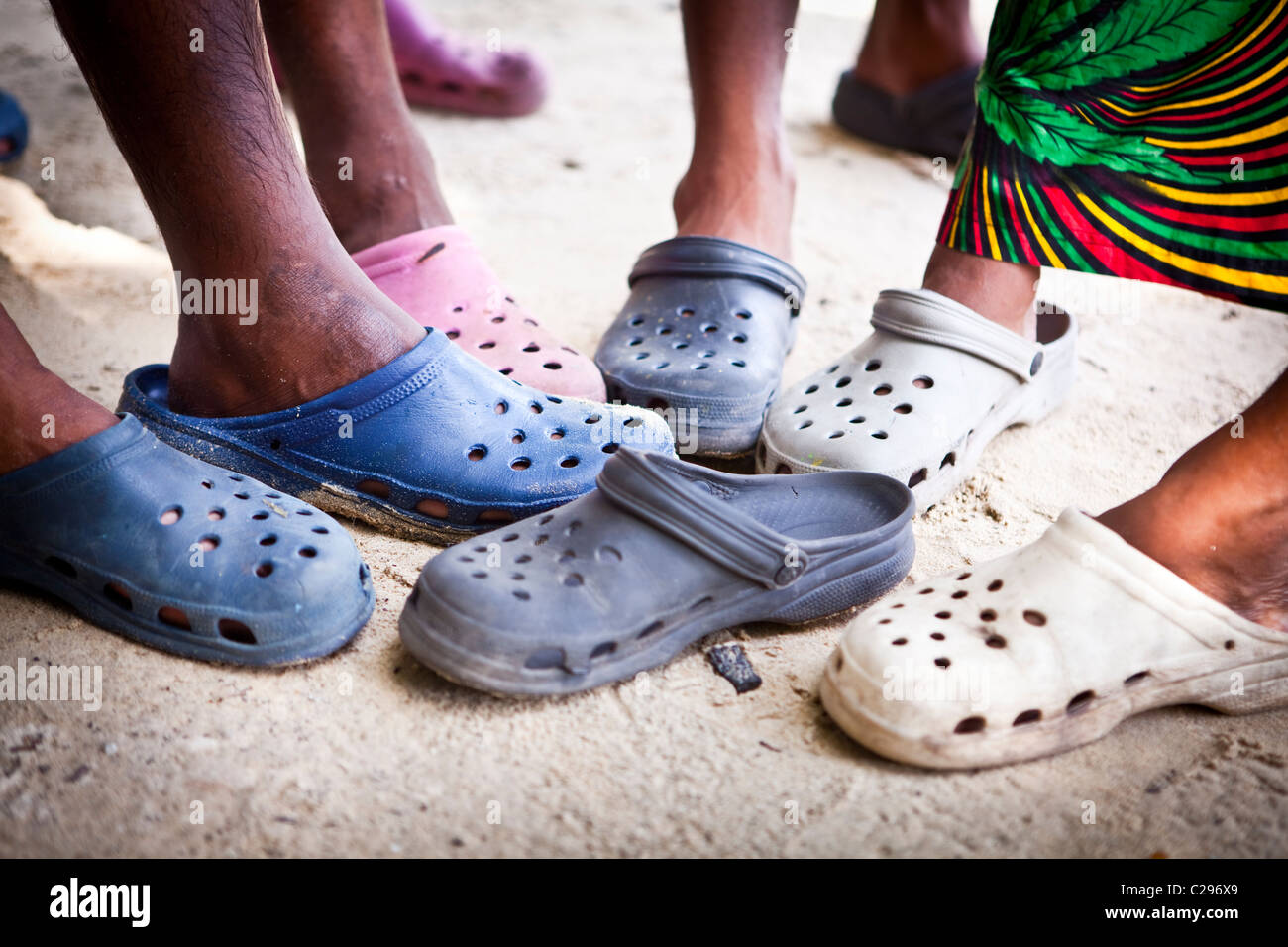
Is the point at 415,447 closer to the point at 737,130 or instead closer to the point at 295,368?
the point at 295,368

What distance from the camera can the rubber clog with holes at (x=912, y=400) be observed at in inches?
47.4

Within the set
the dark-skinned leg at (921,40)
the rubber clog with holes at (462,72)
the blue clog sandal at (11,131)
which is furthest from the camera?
the rubber clog with holes at (462,72)

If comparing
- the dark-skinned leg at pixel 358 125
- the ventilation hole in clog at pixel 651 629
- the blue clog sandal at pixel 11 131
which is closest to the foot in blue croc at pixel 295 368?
the ventilation hole in clog at pixel 651 629

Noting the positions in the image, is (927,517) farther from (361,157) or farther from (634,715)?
(361,157)

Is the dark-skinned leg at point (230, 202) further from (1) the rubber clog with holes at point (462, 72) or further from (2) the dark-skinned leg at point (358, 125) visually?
(1) the rubber clog with holes at point (462, 72)

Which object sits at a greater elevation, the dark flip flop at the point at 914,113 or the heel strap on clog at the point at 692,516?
the dark flip flop at the point at 914,113

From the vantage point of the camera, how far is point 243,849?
79 centimetres

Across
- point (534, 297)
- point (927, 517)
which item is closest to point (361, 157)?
point (534, 297)

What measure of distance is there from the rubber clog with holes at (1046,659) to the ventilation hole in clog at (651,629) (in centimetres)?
16

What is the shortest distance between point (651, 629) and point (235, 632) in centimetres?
39

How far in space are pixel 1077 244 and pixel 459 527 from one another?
2.76ft

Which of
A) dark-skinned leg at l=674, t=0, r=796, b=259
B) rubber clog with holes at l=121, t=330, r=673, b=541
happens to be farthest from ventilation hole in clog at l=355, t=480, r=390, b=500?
dark-skinned leg at l=674, t=0, r=796, b=259

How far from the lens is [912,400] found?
1.24 m
